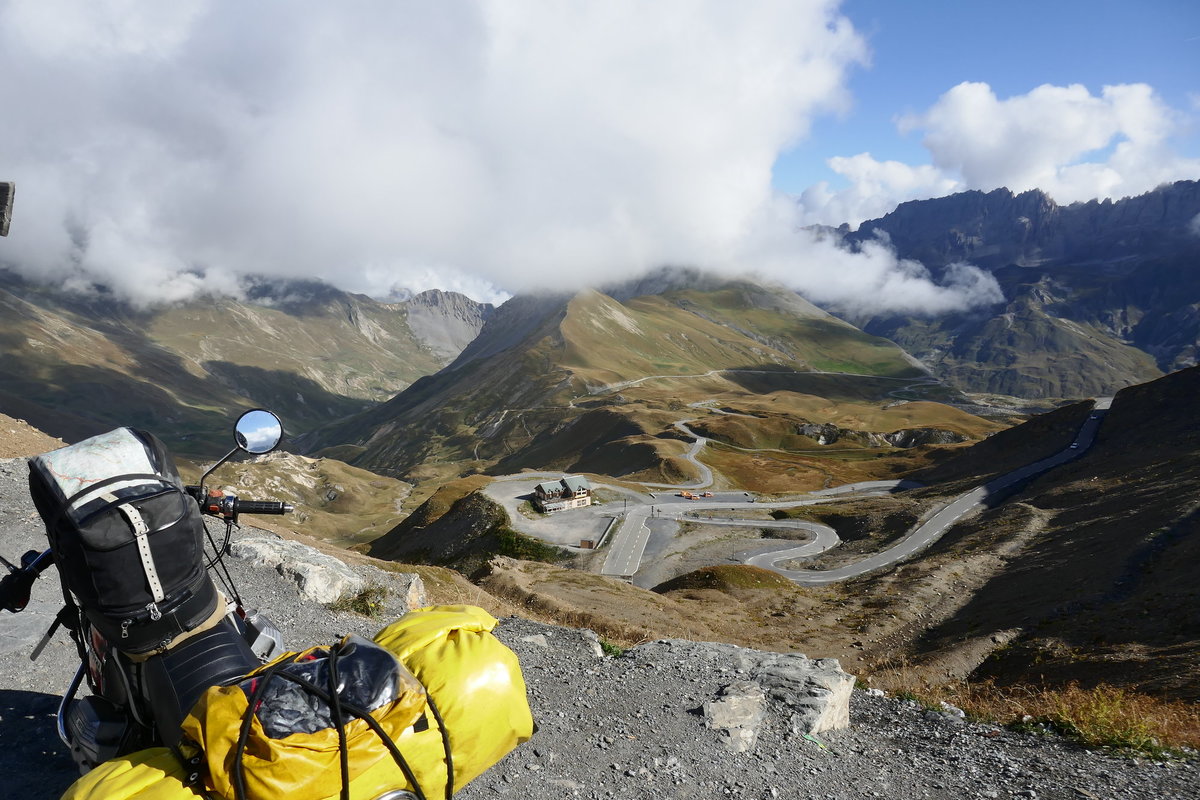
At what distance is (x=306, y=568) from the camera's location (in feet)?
54.2

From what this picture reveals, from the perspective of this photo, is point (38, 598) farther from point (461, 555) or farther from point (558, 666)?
point (461, 555)

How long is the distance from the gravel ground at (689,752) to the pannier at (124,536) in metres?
4.19

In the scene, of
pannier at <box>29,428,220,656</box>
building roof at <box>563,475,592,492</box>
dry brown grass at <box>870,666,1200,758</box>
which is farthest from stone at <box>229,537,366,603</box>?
building roof at <box>563,475,592,492</box>

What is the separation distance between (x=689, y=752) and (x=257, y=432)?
7119 millimetres

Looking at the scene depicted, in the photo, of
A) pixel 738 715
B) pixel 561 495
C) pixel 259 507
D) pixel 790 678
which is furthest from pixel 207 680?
pixel 561 495

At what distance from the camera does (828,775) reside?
855 centimetres

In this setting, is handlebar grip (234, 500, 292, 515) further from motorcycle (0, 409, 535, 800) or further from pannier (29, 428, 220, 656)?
pannier (29, 428, 220, 656)

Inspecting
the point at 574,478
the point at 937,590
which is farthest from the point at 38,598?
the point at 574,478

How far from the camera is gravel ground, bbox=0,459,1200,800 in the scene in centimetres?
769

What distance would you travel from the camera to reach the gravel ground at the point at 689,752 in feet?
25.2

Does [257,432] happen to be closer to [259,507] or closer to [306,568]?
[259,507]

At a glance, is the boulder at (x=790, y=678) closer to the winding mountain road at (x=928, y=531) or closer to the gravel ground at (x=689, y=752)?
the gravel ground at (x=689, y=752)

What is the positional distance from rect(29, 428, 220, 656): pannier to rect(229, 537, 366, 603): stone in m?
12.3

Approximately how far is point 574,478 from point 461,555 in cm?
2005
